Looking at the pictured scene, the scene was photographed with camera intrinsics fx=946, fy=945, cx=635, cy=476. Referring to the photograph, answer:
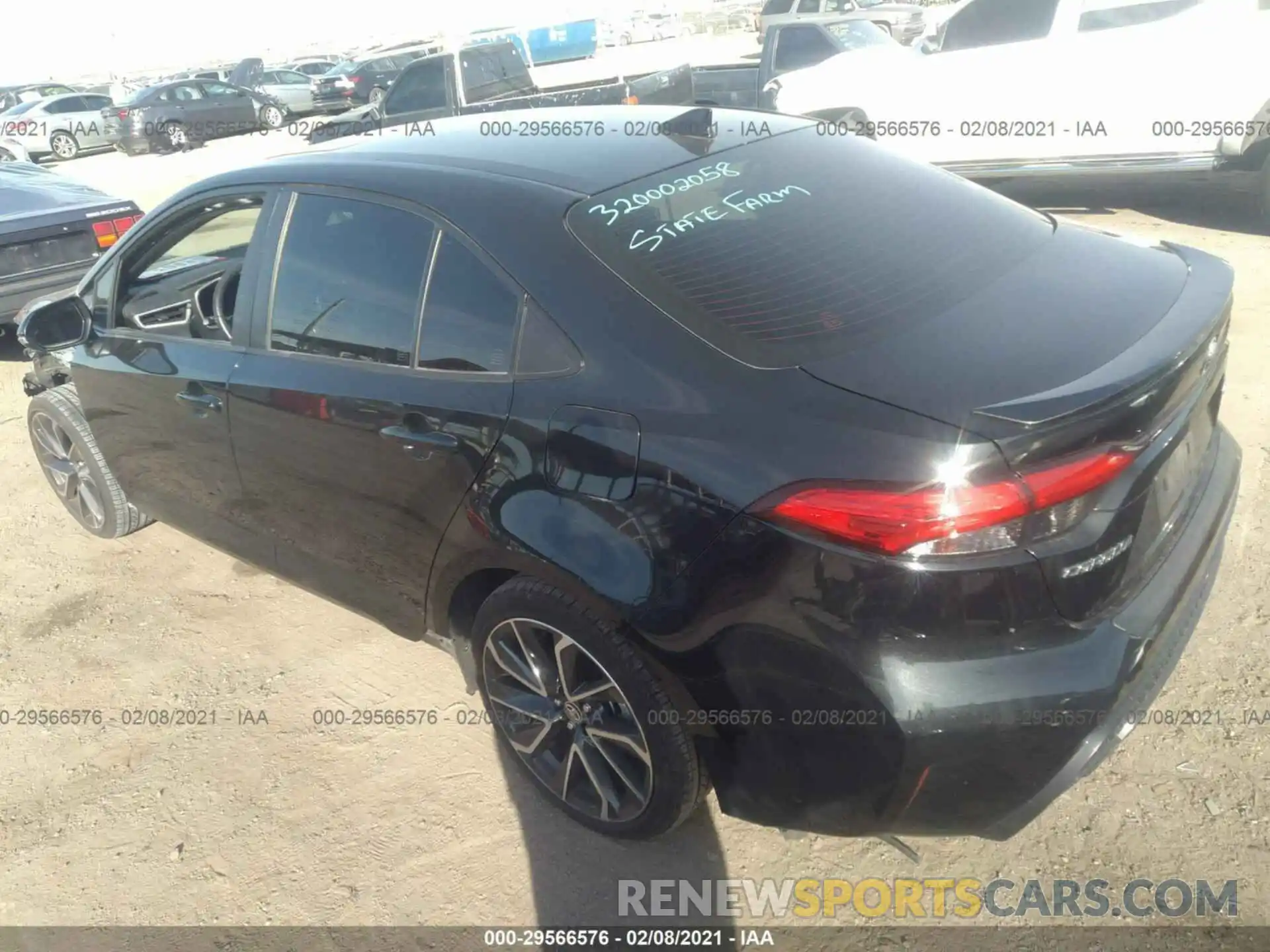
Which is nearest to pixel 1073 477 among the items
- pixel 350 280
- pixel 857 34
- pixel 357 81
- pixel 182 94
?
pixel 350 280

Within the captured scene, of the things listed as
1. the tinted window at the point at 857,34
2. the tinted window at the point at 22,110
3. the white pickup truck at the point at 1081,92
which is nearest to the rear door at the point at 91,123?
the tinted window at the point at 22,110

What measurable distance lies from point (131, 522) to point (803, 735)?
11.8 feet

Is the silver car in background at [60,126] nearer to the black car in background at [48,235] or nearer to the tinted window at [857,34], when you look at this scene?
the black car in background at [48,235]

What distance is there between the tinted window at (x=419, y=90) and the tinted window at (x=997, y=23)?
6.06 meters

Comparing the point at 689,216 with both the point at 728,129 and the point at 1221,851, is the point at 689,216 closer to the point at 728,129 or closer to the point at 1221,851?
the point at 728,129

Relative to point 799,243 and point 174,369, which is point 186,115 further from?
point 799,243

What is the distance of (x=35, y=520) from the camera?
481 centimetres

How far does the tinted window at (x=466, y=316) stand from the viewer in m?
2.40

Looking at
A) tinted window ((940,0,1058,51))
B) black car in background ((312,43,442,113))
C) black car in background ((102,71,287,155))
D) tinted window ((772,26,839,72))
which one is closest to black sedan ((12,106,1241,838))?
tinted window ((940,0,1058,51))

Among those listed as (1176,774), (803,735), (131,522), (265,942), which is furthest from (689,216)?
(131,522)

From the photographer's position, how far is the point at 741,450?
1.98 m

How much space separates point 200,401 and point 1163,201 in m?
8.13

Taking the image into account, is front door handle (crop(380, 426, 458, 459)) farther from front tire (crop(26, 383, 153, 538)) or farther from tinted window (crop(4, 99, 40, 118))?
tinted window (crop(4, 99, 40, 118))

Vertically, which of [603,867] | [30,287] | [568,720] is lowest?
[603,867]
